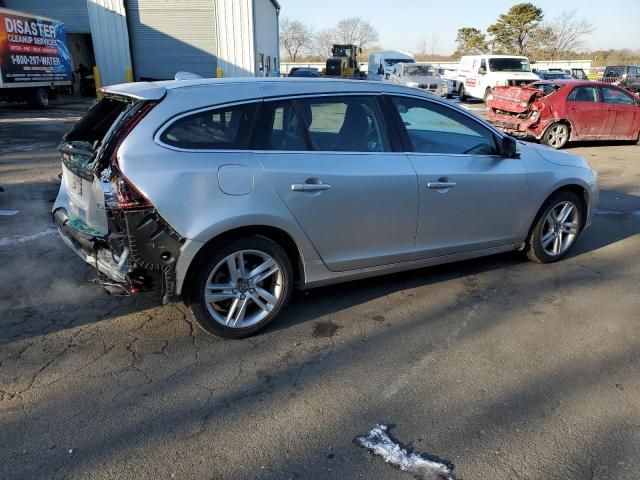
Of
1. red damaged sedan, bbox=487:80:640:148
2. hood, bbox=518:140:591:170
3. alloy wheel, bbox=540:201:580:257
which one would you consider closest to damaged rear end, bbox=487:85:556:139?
red damaged sedan, bbox=487:80:640:148

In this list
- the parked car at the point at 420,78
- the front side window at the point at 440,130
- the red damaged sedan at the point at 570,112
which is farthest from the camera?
the parked car at the point at 420,78

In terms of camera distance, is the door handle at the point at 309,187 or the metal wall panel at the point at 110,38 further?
the metal wall panel at the point at 110,38

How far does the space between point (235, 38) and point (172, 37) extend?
10.9 ft

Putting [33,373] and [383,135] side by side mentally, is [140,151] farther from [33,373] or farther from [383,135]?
[383,135]

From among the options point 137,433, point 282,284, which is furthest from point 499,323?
point 137,433

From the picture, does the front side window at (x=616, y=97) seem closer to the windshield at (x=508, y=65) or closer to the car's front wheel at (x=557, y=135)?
the car's front wheel at (x=557, y=135)

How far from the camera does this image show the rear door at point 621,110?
12.6 metres

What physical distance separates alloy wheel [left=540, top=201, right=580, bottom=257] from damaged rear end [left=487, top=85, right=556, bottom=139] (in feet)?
27.0

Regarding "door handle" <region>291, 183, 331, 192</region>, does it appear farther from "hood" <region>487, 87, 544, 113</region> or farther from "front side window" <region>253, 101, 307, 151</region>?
"hood" <region>487, 87, 544, 113</region>

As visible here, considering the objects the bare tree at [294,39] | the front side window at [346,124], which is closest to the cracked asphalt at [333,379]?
the front side window at [346,124]

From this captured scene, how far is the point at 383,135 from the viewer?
3832 millimetres

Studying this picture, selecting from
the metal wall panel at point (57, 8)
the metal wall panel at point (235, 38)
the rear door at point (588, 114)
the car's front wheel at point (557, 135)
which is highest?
the metal wall panel at point (57, 8)

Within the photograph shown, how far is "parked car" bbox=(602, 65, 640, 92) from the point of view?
2942 centimetres

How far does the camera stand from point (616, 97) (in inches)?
499
